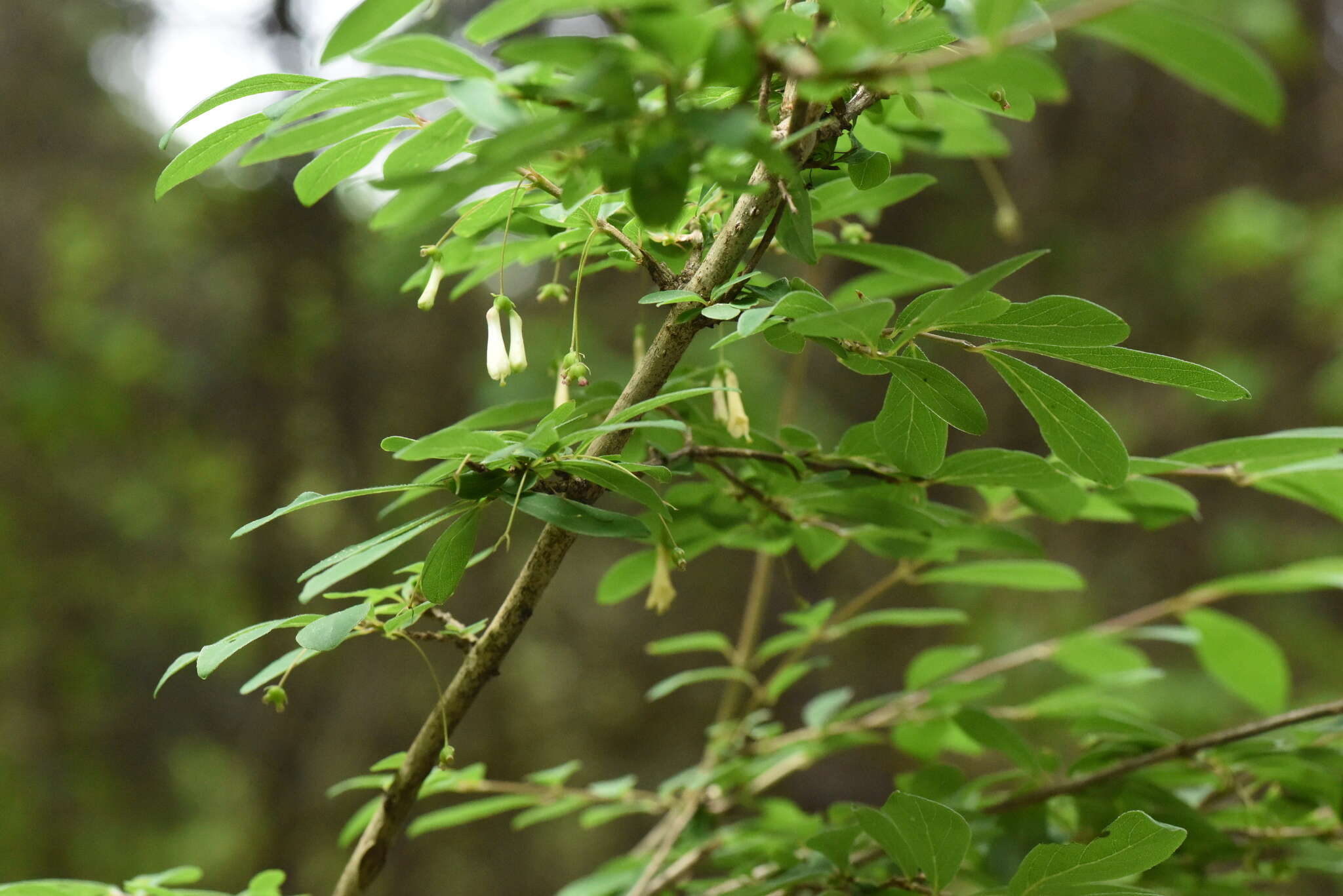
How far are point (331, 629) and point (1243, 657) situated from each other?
2.61 ft

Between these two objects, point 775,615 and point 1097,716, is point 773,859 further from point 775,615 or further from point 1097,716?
point 775,615

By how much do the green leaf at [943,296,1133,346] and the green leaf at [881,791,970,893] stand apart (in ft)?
0.76

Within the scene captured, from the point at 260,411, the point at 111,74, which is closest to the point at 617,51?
the point at 260,411

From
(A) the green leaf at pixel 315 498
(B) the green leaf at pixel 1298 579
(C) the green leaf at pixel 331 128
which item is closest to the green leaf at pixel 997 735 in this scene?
(B) the green leaf at pixel 1298 579

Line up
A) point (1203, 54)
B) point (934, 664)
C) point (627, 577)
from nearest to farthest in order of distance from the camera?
point (1203, 54) < point (627, 577) < point (934, 664)

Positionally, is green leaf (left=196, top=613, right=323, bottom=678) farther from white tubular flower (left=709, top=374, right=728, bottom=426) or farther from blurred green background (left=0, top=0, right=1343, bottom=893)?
blurred green background (left=0, top=0, right=1343, bottom=893)

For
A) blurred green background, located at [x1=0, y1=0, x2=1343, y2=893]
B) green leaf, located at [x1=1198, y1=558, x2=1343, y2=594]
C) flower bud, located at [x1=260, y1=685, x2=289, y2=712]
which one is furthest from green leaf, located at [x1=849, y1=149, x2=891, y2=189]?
blurred green background, located at [x1=0, y1=0, x2=1343, y2=893]

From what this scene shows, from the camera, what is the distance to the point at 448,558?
1.43 feet

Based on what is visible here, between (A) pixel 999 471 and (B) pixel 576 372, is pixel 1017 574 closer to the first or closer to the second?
(A) pixel 999 471

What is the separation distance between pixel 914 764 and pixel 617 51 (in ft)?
7.53

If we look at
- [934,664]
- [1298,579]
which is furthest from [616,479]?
[1298,579]

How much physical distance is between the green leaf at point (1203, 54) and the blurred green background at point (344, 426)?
1.78 meters

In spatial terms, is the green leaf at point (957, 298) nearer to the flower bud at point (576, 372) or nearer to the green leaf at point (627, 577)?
the flower bud at point (576, 372)

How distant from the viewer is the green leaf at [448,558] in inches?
17.0
